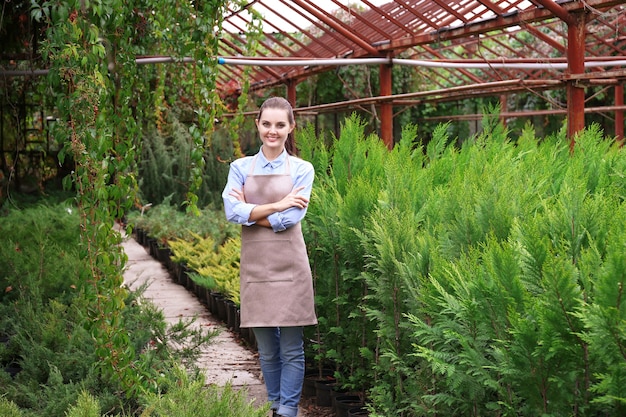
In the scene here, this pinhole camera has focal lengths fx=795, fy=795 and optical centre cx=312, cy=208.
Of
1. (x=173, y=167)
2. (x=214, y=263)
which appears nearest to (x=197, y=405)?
(x=214, y=263)

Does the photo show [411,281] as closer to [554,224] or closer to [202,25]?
[554,224]

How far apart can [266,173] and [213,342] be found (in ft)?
3.63

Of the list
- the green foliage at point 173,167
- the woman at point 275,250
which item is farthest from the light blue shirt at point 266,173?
the green foliage at point 173,167

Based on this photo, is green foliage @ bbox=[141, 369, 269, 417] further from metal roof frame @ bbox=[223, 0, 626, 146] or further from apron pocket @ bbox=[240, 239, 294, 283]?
metal roof frame @ bbox=[223, 0, 626, 146]

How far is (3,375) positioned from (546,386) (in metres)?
2.45

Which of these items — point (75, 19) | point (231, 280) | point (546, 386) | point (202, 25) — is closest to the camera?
point (546, 386)

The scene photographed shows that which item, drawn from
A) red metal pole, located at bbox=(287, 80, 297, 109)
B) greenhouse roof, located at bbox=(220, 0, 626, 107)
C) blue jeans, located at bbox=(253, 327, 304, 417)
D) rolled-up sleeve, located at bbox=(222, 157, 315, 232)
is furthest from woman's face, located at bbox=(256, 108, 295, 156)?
red metal pole, located at bbox=(287, 80, 297, 109)

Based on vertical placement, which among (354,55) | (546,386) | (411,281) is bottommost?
(546,386)

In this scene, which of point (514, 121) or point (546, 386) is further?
point (514, 121)

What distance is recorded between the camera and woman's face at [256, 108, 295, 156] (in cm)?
353

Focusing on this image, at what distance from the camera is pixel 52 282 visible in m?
4.80

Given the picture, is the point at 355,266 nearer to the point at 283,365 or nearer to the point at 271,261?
the point at 271,261

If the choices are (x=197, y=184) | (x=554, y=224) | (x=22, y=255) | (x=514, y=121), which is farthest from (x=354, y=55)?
(x=514, y=121)

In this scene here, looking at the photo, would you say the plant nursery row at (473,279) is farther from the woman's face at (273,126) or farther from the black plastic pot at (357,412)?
the woman's face at (273,126)
